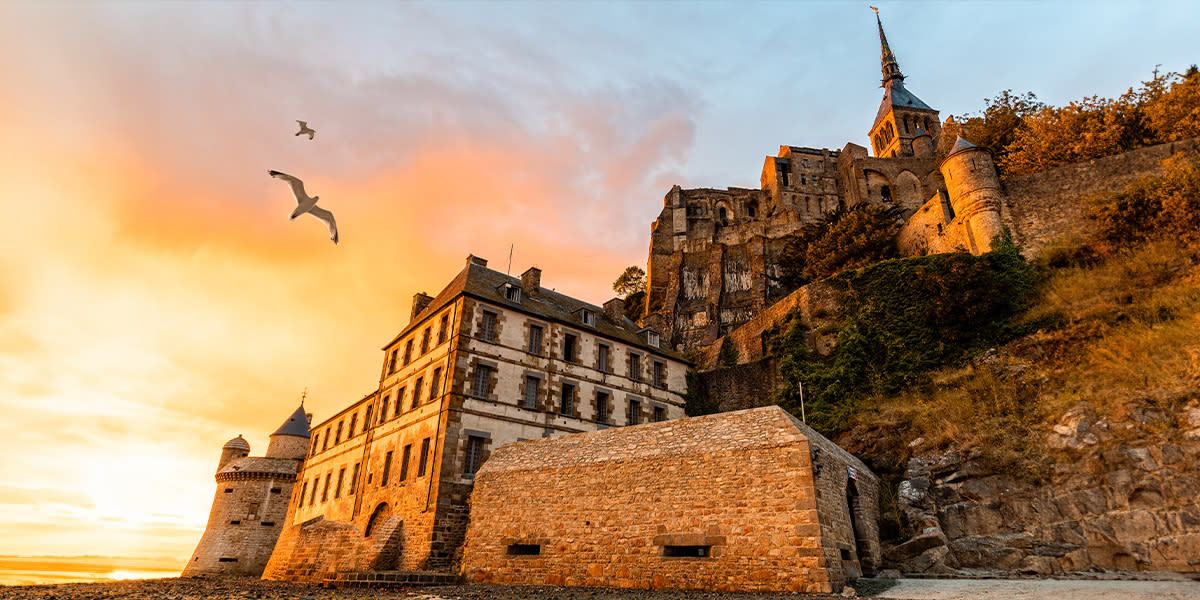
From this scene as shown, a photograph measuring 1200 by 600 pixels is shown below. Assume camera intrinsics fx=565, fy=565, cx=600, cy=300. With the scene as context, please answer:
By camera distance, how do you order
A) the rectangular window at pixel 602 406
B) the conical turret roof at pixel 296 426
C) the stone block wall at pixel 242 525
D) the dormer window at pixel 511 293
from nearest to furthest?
the dormer window at pixel 511 293, the rectangular window at pixel 602 406, the stone block wall at pixel 242 525, the conical turret roof at pixel 296 426

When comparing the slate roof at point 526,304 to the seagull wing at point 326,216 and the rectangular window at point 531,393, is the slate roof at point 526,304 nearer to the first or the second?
the rectangular window at point 531,393

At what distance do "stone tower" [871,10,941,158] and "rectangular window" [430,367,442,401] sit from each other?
53.9 meters

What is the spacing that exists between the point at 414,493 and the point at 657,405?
A: 11.5 m

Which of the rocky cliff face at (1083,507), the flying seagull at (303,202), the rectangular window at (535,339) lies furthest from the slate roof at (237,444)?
the rocky cliff face at (1083,507)

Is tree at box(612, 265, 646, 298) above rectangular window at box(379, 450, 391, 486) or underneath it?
above

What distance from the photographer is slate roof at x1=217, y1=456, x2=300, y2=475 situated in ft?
114

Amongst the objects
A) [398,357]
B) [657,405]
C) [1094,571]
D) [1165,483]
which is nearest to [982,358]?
[1165,483]

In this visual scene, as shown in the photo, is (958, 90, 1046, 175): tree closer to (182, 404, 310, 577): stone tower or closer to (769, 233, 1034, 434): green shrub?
(769, 233, 1034, 434): green shrub

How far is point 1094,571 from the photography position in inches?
469

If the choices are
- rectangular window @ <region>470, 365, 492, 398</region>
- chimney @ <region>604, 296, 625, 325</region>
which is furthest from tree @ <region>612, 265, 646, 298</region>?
rectangular window @ <region>470, 365, 492, 398</region>

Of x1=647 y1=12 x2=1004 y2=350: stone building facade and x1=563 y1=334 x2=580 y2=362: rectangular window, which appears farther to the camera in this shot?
x1=647 y1=12 x2=1004 y2=350: stone building facade

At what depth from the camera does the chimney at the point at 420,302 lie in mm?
27641

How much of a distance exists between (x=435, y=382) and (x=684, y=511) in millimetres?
12099

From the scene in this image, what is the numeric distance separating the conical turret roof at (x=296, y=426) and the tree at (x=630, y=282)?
3223cm
